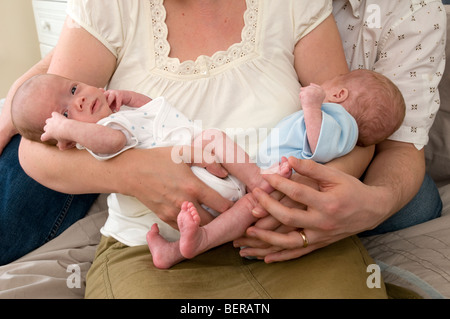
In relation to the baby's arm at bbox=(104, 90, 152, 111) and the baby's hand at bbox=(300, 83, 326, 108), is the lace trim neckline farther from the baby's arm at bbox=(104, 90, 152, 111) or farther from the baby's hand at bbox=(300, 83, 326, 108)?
the baby's hand at bbox=(300, 83, 326, 108)

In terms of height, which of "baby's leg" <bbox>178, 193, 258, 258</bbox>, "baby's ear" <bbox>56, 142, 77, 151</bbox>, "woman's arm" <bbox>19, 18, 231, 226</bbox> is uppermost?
"baby's ear" <bbox>56, 142, 77, 151</bbox>

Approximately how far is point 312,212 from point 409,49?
0.67m

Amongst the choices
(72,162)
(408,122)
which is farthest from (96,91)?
(408,122)

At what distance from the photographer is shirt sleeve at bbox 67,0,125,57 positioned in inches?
48.3

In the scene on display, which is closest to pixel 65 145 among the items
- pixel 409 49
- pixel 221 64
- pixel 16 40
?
pixel 221 64

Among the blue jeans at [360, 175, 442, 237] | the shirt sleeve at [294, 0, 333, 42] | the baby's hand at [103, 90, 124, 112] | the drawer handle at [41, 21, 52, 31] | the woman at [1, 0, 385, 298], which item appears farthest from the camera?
the drawer handle at [41, 21, 52, 31]

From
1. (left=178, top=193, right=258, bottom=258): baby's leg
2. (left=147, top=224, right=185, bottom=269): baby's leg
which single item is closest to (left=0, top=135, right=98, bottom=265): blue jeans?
(left=147, top=224, right=185, bottom=269): baby's leg

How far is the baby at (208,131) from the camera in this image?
1.04 m

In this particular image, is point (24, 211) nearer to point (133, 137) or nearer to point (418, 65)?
point (133, 137)

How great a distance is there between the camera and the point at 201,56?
1259 mm
